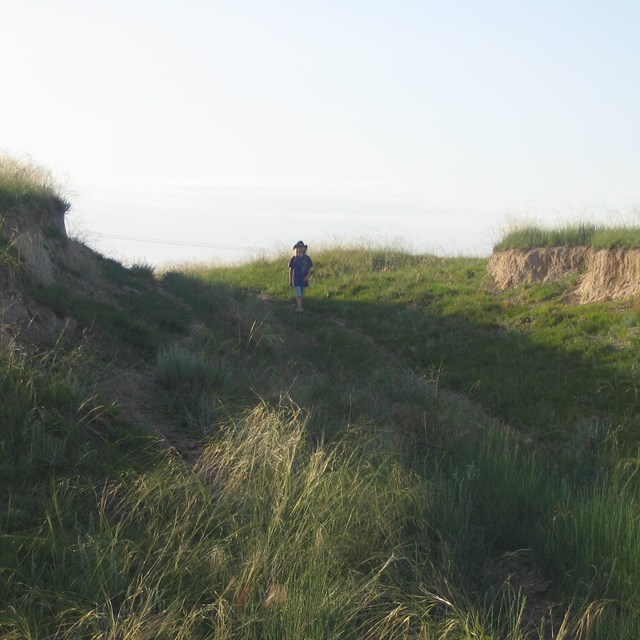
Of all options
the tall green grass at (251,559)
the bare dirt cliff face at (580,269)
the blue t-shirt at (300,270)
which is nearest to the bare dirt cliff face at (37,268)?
the tall green grass at (251,559)

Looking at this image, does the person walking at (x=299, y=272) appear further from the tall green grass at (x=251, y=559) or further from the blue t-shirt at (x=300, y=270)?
the tall green grass at (x=251, y=559)

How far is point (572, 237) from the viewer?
2138 centimetres

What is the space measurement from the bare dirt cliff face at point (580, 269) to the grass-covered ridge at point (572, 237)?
21 centimetres

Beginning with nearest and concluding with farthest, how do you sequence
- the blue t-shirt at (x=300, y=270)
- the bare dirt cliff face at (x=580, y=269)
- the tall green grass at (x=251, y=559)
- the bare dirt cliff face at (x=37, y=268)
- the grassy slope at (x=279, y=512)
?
the tall green grass at (x=251, y=559)
the grassy slope at (x=279, y=512)
the bare dirt cliff face at (x=37, y=268)
the bare dirt cliff face at (x=580, y=269)
the blue t-shirt at (x=300, y=270)

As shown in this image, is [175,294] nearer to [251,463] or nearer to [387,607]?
[251,463]

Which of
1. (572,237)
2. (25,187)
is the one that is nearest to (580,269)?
(572,237)

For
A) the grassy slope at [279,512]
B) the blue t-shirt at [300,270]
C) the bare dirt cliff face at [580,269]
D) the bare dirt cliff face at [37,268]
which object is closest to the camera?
the grassy slope at [279,512]

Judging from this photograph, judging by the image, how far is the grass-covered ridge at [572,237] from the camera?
19.3 metres

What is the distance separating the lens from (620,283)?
18.2 meters

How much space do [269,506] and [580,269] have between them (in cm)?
1587

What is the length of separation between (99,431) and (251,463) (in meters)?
1.59

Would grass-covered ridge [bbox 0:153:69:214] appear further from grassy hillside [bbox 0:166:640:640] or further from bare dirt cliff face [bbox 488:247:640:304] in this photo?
bare dirt cliff face [bbox 488:247:640:304]

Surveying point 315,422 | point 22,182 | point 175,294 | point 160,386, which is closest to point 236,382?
point 160,386

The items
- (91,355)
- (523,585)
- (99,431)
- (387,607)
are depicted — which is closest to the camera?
(387,607)
